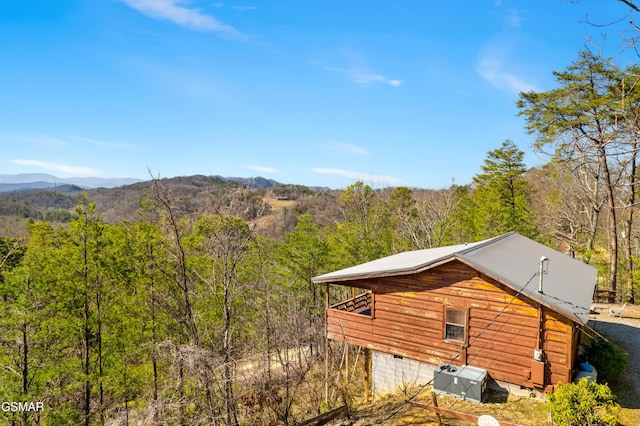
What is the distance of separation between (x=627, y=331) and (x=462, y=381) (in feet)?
39.9

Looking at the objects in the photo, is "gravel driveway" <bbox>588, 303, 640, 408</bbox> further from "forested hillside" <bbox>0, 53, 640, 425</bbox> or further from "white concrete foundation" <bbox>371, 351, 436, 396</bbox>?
"white concrete foundation" <bbox>371, 351, 436, 396</bbox>

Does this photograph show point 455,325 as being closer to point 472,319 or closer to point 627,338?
point 472,319

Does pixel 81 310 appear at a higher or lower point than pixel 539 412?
higher

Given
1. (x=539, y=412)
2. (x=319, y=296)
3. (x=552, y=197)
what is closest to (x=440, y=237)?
(x=319, y=296)

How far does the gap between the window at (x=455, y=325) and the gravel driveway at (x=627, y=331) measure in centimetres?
496

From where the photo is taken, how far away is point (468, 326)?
12.2 meters

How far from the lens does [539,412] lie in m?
10.7

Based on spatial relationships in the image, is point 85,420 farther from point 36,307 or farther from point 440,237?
point 440,237

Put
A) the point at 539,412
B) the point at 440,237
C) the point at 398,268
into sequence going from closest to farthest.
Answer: the point at 539,412
the point at 398,268
the point at 440,237

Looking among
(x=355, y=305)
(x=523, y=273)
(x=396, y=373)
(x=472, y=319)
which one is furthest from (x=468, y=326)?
(x=355, y=305)

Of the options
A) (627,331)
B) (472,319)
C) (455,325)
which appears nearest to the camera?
(472,319)

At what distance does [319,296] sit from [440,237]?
439 inches

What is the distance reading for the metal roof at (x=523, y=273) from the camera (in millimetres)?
Answer: 10859

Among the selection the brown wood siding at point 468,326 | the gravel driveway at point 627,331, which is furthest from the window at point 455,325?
the gravel driveway at point 627,331
